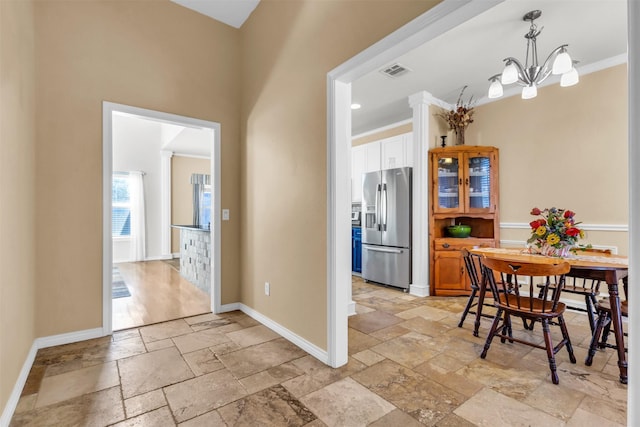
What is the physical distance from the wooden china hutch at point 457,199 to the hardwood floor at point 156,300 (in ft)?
10.2

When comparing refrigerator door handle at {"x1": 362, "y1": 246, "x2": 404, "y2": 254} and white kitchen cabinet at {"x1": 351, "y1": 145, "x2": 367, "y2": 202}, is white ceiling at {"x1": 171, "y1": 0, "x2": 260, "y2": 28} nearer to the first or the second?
white kitchen cabinet at {"x1": 351, "y1": 145, "x2": 367, "y2": 202}

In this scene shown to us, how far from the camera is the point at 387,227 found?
4.65m

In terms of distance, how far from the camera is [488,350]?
251 cm

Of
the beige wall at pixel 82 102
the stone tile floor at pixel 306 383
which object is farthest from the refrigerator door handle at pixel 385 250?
the beige wall at pixel 82 102

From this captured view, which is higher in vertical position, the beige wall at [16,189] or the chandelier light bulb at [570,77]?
the chandelier light bulb at [570,77]

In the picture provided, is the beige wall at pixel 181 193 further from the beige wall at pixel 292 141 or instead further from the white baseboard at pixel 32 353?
the white baseboard at pixel 32 353

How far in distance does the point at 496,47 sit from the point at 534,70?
557mm

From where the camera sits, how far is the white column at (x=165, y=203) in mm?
7582

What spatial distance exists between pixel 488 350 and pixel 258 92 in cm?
323

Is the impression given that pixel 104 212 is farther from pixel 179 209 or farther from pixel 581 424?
pixel 179 209

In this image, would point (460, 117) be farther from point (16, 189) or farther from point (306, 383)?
point (16, 189)

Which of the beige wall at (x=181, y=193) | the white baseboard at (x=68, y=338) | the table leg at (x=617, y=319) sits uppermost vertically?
the beige wall at (x=181, y=193)

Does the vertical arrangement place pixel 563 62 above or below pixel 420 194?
above

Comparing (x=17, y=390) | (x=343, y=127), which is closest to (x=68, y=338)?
(x=17, y=390)
